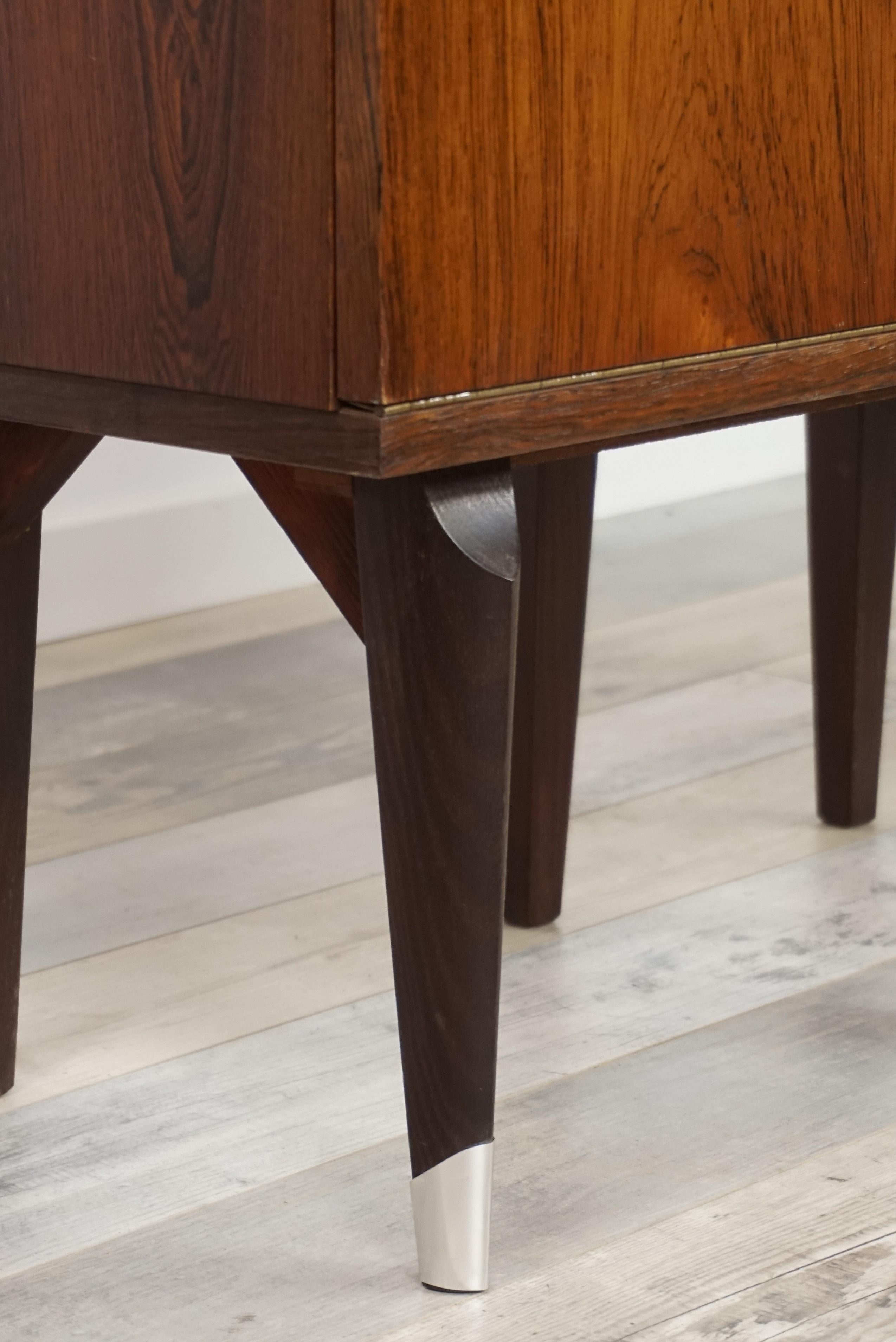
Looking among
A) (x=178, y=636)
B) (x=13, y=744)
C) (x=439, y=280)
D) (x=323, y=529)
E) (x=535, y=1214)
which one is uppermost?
(x=439, y=280)

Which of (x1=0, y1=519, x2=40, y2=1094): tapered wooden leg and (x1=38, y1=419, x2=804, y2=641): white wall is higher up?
(x1=0, y1=519, x2=40, y2=1094): tapered wooden leg

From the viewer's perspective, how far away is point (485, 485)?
0.75 meters

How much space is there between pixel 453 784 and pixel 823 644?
711mm

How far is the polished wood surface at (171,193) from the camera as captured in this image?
69cm

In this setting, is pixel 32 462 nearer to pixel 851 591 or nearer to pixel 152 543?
pixel 851 591

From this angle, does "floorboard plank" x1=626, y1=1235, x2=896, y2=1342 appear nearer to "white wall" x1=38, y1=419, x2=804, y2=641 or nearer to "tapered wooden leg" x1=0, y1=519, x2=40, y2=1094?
"tapered wooden leg" x1=0, y1=519, x2=40, y2=1094

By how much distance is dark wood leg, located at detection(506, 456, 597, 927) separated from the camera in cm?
120

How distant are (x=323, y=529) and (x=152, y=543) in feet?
4.20

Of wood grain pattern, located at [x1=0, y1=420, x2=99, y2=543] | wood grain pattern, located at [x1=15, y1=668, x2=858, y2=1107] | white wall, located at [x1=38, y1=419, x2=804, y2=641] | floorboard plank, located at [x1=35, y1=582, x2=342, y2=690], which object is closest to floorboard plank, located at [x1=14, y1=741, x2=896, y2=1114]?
wood grain pattern, located at [x1=15, y1=668, x2=858, y2=1107]


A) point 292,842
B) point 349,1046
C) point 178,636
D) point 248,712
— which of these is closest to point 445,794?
point 349,1046

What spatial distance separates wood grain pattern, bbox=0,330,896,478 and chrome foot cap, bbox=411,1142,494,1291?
30cm

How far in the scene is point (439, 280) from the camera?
69 centimetres

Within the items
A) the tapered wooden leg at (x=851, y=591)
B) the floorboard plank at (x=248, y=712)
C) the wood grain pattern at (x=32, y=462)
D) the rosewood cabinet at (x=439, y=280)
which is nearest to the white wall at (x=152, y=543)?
the floorboard plank at (x=248, y=712)

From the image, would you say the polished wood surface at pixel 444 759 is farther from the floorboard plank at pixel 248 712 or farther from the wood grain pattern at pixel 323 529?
the floorboard plank at pixel 248 712
